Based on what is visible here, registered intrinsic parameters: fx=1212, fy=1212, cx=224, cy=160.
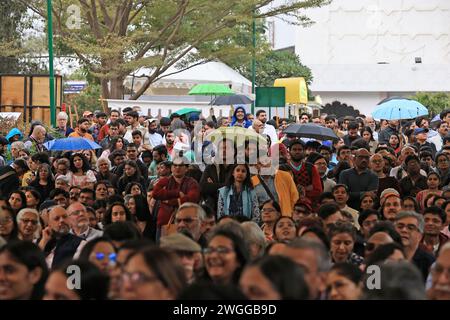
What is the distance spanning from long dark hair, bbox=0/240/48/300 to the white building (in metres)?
72.0

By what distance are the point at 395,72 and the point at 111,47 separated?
51163mm

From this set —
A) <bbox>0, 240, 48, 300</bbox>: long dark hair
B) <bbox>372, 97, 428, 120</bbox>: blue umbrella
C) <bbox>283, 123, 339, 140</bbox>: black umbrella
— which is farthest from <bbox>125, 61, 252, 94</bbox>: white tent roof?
<bbox>0, 240, 48, 300</bbox>: long dark hair

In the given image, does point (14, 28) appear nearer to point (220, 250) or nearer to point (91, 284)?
point (220, 250)

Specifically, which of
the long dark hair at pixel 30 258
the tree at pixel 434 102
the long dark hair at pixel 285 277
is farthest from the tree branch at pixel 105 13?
the tree at pixel 434 102

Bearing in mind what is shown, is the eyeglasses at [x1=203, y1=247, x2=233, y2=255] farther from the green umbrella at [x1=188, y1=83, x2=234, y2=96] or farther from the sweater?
the green umbrella at [x1=188, y1=83, x2=234, y2=96]

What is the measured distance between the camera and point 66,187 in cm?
1582

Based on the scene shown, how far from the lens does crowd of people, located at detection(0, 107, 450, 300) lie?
281 inches

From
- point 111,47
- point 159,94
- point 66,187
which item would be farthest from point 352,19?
point 66,187

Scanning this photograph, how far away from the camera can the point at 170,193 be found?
13938 mm

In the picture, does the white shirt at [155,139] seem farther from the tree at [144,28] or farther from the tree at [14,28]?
the tree at [14,28]

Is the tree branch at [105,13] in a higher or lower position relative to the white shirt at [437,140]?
higher

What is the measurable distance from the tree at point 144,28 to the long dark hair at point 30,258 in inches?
837

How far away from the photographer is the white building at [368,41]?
262 ft

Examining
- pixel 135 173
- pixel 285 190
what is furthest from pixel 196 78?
pixel 285 190
